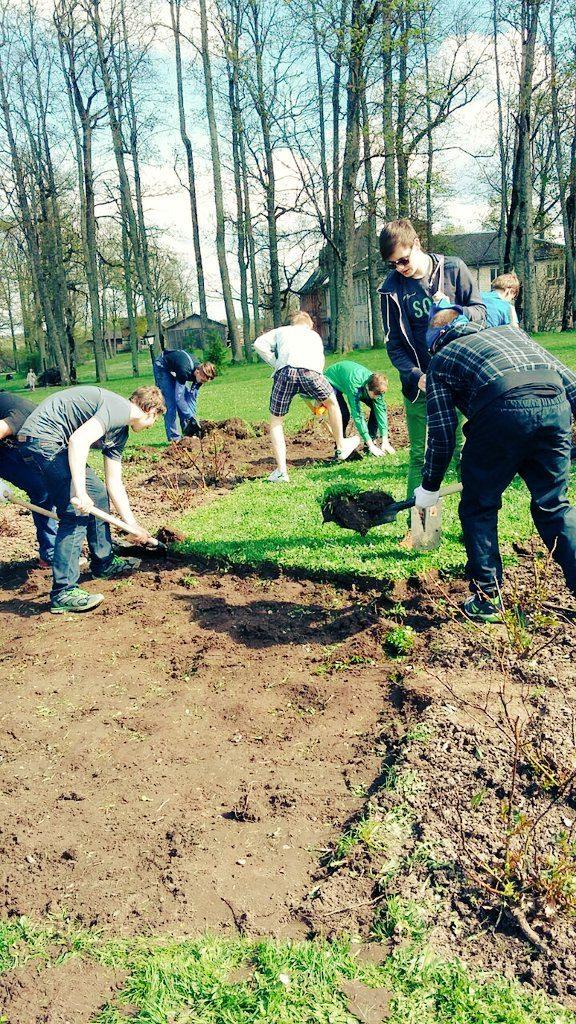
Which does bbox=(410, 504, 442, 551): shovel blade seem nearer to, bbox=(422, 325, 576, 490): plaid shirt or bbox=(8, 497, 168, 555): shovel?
bbox=(422, 325, 576, 490): plaid shirt

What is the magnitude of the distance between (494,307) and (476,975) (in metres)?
5.48

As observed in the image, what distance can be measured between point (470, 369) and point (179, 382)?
24.3ft

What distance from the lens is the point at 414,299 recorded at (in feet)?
16.7

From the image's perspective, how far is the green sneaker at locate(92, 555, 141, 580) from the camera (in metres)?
5.82

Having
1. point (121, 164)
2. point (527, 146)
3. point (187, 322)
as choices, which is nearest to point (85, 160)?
point (121, 164)

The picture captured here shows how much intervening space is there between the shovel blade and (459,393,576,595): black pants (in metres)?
0.84

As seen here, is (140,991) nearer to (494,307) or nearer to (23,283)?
(494,307)

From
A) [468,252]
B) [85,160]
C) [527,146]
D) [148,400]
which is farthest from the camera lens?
[468,252]

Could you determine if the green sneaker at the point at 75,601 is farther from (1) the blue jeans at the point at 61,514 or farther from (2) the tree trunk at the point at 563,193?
(2) the tree trunk at the point at 563,193

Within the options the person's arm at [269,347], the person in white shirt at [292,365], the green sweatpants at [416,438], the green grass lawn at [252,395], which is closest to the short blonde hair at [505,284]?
the person in white shirt at [292,365]

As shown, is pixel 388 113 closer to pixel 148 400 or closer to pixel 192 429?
pixel 192 429

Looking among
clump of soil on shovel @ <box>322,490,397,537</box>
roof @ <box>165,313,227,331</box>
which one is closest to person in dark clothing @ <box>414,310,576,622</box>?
clump of soil on shovel @ <box>322,490,397,537</box>

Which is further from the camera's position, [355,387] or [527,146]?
[527,146]

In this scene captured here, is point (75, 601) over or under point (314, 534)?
under
